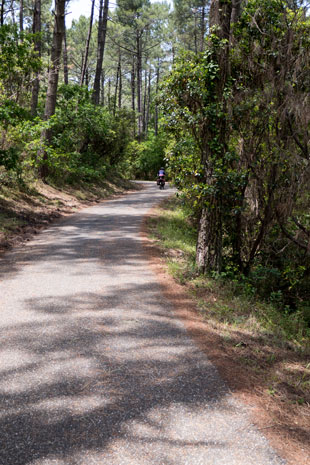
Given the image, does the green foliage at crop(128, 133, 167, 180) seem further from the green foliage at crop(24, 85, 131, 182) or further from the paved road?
the paved road

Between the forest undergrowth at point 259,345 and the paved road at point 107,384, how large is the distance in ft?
1.18

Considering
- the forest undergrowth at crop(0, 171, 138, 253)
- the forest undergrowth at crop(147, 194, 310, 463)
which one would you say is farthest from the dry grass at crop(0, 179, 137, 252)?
the forest undergrowth at crop(147, 194, 310, 463)

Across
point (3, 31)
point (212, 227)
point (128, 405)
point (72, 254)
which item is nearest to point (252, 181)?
point (212, 227)

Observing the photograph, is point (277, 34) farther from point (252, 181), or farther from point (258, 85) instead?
point (252, 181)

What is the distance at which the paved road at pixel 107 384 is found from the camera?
288cm

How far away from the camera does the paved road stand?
2.88m

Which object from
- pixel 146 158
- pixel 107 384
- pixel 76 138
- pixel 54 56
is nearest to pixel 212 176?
pixel 107 384

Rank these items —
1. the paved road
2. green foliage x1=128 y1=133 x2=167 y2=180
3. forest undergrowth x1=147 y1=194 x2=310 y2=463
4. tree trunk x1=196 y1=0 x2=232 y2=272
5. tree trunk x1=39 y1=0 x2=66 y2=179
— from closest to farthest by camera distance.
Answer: the paved road < forest undergrowth x1=147 y1=194 x2=310 y2=463 < tree trunk x1=196 y1=0 x2=232 y2=272 < tree trunk x1=39 y1=0 x2=66 y2=179 < green foliage x1=128 y1=133 x2=167 y2=180

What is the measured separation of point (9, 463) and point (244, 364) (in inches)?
105

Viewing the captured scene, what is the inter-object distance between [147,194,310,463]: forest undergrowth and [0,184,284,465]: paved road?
36 cm

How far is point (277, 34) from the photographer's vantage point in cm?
702

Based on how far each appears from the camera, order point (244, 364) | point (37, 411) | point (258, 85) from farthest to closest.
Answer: point (258, 85), point (244, 364), point (37, 411)

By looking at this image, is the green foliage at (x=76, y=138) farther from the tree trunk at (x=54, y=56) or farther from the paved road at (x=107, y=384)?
the paved road at (x=107, y=384)

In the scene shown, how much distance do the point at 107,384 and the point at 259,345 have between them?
7.50 ft
